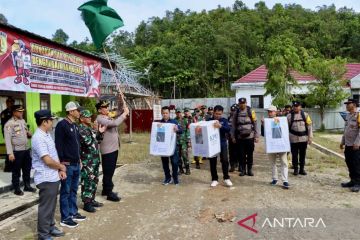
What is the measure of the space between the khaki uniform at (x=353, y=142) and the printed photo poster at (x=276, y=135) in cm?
118

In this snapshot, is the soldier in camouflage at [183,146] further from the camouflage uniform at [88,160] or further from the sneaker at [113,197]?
the camouflage uniform at [88,160]

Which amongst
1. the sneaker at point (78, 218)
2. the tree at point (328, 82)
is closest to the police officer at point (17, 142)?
the sneaker at point (78, 218)

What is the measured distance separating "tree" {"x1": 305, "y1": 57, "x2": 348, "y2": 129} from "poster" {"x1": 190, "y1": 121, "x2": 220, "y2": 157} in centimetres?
1537

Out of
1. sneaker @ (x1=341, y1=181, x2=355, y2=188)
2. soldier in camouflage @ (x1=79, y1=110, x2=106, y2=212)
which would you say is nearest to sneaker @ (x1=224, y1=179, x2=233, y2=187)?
sneaker @ (x1=341, y1=181, x2=355, y2=188)

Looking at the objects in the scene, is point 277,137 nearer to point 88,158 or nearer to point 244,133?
point 244,133

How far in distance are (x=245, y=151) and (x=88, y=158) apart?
14.2 feet

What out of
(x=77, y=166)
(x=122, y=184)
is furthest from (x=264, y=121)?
(x=77, y=166)

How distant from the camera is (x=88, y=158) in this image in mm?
5898

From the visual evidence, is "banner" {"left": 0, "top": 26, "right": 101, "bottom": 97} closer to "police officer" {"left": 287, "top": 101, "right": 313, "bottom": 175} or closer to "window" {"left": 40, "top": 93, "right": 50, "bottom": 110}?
"window" {"left": 40, "top": 93, "right": 50, "bottom": 110}

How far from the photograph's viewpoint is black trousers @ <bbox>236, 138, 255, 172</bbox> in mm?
8789

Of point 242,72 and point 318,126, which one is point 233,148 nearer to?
point 318,126

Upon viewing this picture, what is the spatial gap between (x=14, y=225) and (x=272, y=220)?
12.7 ft

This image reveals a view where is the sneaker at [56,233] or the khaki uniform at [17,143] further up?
the khaki uniform at [17,143]

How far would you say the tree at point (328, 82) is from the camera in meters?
21.0
